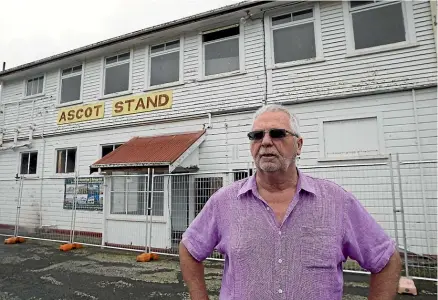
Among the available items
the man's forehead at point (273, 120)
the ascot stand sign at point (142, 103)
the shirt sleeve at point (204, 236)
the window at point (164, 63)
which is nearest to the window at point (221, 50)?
the window at point (164, 63)

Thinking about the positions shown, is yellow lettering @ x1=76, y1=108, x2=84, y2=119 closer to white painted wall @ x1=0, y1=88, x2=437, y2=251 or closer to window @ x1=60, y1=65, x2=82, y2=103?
window @ x1=60, y1=65, x2=82, y2=103

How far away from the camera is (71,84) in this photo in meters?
11.6

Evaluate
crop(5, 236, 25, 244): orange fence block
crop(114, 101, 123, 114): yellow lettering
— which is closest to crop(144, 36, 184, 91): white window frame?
crop(114, 101, 123, 114): yellow lettering

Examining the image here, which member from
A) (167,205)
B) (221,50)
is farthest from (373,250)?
(221,50)

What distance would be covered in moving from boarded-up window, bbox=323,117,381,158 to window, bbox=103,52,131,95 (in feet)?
22.5

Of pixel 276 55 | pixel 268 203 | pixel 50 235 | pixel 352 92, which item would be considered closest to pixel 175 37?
pixel 276 55

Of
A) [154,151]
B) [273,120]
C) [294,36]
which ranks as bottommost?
[273,120]

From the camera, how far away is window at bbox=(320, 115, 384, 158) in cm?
694

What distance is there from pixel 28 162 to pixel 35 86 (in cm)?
324

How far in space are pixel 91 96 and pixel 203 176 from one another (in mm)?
5944

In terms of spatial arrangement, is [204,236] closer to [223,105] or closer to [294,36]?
[223,105]

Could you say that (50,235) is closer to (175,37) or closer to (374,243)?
(175,37)

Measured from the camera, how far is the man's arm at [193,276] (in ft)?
6.01

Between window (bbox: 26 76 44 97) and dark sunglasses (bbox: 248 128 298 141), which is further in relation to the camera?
window (bbox: 26 76 44 97)
